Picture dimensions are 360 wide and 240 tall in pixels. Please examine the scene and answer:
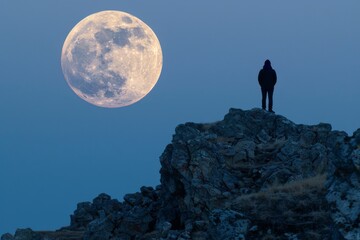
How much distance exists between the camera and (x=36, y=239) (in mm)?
48375

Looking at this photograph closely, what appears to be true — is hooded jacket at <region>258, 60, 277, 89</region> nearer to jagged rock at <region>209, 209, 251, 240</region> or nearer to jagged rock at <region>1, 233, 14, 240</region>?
jagged rock at <region>1, 233, 14, 240</region>

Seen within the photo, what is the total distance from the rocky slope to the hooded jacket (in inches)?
125

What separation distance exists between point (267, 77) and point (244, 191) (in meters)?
12.8

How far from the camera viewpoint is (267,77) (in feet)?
157

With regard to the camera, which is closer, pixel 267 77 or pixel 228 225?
pixel 228 225

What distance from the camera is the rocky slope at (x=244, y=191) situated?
20.2 metres

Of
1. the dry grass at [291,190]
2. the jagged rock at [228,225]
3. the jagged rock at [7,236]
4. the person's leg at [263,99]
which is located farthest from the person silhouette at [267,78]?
the jagged rock at [228,225]

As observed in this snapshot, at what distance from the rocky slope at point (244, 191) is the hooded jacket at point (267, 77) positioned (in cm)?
318

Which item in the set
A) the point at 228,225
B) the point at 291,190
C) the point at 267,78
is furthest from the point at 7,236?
the point at 228,225

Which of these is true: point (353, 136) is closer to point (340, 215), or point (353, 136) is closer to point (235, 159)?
point (340, 215)

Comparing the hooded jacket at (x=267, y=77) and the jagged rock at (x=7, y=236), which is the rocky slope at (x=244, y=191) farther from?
the hooded jacket at (x=267, y=77)

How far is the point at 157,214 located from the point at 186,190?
13.4 feet

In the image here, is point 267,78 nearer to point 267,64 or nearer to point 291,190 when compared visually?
point 267,64

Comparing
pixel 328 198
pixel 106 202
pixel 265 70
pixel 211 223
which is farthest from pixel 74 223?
pixel 328 198
